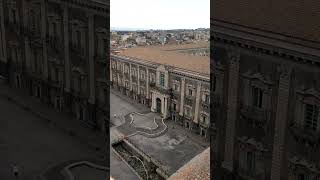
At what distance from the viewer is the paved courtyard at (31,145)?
5078 millimetres

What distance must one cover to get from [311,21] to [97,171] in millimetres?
2896

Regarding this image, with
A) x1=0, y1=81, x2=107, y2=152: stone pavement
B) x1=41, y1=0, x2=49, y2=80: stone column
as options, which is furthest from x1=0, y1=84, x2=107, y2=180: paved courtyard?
x1=41, y1=0, x2=49, y2=80: stone column

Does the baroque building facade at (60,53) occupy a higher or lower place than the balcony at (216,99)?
higher

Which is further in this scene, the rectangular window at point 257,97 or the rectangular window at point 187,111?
the rectangular window at point 187,111

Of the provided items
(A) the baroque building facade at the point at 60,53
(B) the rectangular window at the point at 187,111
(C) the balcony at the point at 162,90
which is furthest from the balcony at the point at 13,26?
(C) the balcony at the point at 162,90

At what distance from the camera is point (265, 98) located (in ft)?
14.1

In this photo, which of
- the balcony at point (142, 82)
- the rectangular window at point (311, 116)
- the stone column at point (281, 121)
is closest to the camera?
the rectangular window at point (311, 116)

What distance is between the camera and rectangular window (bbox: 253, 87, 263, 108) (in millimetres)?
4359

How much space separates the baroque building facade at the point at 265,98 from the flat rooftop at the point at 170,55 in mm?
10621

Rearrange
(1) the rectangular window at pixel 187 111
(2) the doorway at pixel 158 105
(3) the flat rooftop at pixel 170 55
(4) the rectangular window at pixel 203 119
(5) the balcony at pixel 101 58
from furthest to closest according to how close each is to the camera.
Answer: (2) the doorway at pixel 158 105, (1) the rectangular window at pixel 187 111, (3) the flat rooftop at pixel 170 55, (4) the rectangular window at pixel 203 119, (5) the balcony at pixel 101 58

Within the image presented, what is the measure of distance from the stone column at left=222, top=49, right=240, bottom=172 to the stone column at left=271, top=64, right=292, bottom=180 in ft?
1.84

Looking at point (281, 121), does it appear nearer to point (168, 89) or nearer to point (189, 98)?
point (189, 98)

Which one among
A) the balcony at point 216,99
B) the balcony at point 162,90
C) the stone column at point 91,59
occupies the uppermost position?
the stone column at point 91,59

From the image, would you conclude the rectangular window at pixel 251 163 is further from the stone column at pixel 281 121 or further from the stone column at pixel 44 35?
the stone column at pixel 44 35
